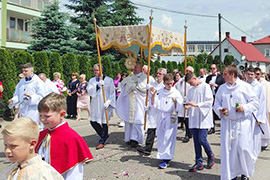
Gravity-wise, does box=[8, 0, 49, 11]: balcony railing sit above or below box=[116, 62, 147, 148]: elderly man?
above

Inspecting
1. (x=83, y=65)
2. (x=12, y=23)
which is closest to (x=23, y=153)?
(x=83, y=65)

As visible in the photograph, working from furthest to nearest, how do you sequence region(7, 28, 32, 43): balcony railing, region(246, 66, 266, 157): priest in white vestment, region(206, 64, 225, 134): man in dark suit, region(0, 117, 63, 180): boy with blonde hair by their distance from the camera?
region(7, 28, 32, 43): balcony railing → region(206, 64, 225, 134): man in dark suit → region(246, 66, 266, 157): priest in white vestment → region(0, 117, 63, 180): boy with blonde hair

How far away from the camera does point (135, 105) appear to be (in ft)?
28.9

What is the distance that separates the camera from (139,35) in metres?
8.66

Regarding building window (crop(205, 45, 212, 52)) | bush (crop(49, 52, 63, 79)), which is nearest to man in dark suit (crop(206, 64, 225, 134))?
bush (crop(49, 52, 63, 79))

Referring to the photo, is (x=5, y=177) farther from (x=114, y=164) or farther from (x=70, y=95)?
(x=70, y=95)

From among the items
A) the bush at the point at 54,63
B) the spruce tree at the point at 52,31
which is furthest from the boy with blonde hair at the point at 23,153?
the spruce tree at the point at 52,31

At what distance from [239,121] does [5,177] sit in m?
4.00

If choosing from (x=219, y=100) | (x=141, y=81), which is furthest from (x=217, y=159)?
(x=141, y=81)

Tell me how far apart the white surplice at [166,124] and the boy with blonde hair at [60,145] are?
3.71 meters

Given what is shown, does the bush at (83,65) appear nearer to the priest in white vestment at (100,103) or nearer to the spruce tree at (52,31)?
the spruce tree at (52,31)

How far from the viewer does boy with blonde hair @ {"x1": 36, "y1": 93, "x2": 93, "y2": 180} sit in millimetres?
3170

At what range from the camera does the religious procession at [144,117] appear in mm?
2529

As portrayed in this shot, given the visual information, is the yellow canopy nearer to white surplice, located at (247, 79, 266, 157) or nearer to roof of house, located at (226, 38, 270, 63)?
white surplice, located at (247, 79, 266, 157)
